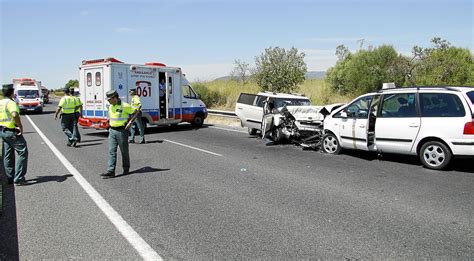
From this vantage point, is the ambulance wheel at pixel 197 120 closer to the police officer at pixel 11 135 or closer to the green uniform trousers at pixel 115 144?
the green uniform trousers at pixel 115 144

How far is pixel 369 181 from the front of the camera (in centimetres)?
766

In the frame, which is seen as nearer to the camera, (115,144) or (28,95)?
(115,144)

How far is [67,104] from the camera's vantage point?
43.9 ft

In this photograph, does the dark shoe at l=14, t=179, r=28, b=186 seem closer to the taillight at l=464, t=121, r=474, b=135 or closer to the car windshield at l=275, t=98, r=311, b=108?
the taillight at l=464, t=121, r=474, b=135

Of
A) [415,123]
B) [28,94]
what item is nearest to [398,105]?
[415,123]

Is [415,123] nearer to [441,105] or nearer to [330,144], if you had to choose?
[441,105]

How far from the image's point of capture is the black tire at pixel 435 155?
8344 mm

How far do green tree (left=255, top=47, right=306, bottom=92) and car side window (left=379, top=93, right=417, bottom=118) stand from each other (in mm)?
17067

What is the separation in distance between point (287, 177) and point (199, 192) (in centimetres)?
196

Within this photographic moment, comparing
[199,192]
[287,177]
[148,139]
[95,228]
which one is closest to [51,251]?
[95,228]

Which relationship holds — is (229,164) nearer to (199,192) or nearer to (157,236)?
(199,192)

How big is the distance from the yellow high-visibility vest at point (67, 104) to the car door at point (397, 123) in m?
9.20

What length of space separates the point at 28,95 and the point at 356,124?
Answer: 28.0 meters

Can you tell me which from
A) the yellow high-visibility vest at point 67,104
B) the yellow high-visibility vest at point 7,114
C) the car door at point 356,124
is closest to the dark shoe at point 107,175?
the yellow high-visibility vest at point 7,114
